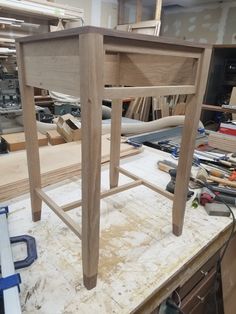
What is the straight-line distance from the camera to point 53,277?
0.61 meters

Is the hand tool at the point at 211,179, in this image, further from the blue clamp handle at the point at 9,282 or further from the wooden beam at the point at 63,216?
the blue clamp handle at the point at 9,282

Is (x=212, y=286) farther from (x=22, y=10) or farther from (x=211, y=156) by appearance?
(x=22, y=10)

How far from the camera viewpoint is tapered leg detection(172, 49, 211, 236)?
684 mm

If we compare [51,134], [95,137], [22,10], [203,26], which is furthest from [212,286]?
[203,26]

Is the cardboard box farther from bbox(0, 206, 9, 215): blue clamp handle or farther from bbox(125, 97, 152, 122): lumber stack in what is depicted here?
bbox(125, 97, 152, 122): lumber stack

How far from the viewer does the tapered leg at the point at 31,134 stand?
72 centimetres

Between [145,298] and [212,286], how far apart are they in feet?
1.68

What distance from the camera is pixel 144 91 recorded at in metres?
0.57

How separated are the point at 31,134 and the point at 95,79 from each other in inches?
16.7

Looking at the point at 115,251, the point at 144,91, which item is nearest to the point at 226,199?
the point at 115,251

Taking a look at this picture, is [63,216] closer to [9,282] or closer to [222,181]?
[9,282]

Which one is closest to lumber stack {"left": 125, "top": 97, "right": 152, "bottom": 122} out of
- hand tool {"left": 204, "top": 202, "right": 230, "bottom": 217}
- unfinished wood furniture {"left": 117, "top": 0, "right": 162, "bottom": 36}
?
unfinished wood furniture {"left": 117, "top": 0, "right": 162, "bottom": 36}

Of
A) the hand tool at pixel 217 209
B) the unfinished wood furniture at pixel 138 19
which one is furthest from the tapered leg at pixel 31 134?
the unfinished wood furniture at pixel 138 19

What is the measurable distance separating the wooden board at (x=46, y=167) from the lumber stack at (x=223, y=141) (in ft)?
1.79
